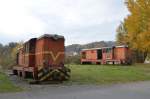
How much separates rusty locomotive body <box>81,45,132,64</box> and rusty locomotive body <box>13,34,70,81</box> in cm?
2882

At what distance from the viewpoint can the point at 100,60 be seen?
65.6 m

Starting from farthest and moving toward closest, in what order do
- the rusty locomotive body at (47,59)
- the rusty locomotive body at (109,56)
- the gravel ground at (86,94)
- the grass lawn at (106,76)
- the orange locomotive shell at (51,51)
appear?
the rusty locomotive body at (109,56)
the orange locomotive shell at (51,51)
the grass lawn at (106,76)
the rusty locomotive body at (47,59)
the gravel ground at (86,94)

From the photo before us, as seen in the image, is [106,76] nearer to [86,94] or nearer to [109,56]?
[86,94]

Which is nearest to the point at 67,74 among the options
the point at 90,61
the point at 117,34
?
the point at 90,61

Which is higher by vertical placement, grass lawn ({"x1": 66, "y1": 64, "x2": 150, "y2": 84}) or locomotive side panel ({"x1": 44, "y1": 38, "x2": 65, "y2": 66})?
locomotive side panel ({"x1": 44, "y1": 38, "x2": 65, "y2": 66})

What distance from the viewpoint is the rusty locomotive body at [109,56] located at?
60.2m

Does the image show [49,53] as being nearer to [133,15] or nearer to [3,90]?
[3,90]

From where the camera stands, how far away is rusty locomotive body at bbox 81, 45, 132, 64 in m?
60.2

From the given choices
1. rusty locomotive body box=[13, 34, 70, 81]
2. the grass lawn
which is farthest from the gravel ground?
the grass lawn

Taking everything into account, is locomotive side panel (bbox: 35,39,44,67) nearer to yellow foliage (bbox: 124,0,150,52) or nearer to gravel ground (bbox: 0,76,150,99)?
gravel ground (bbox: 0,76,150,99)

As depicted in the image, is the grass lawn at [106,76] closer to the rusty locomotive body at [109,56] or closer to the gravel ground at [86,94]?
the gravel ground at [86,94]

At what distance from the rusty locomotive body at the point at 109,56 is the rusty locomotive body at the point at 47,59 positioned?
2882 centimetres

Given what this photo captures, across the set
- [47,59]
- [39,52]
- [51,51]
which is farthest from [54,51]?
[39,52]

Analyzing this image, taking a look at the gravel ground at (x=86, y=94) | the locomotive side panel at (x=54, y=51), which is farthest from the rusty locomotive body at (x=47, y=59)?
the gravel ground at (x=86, y=94)
